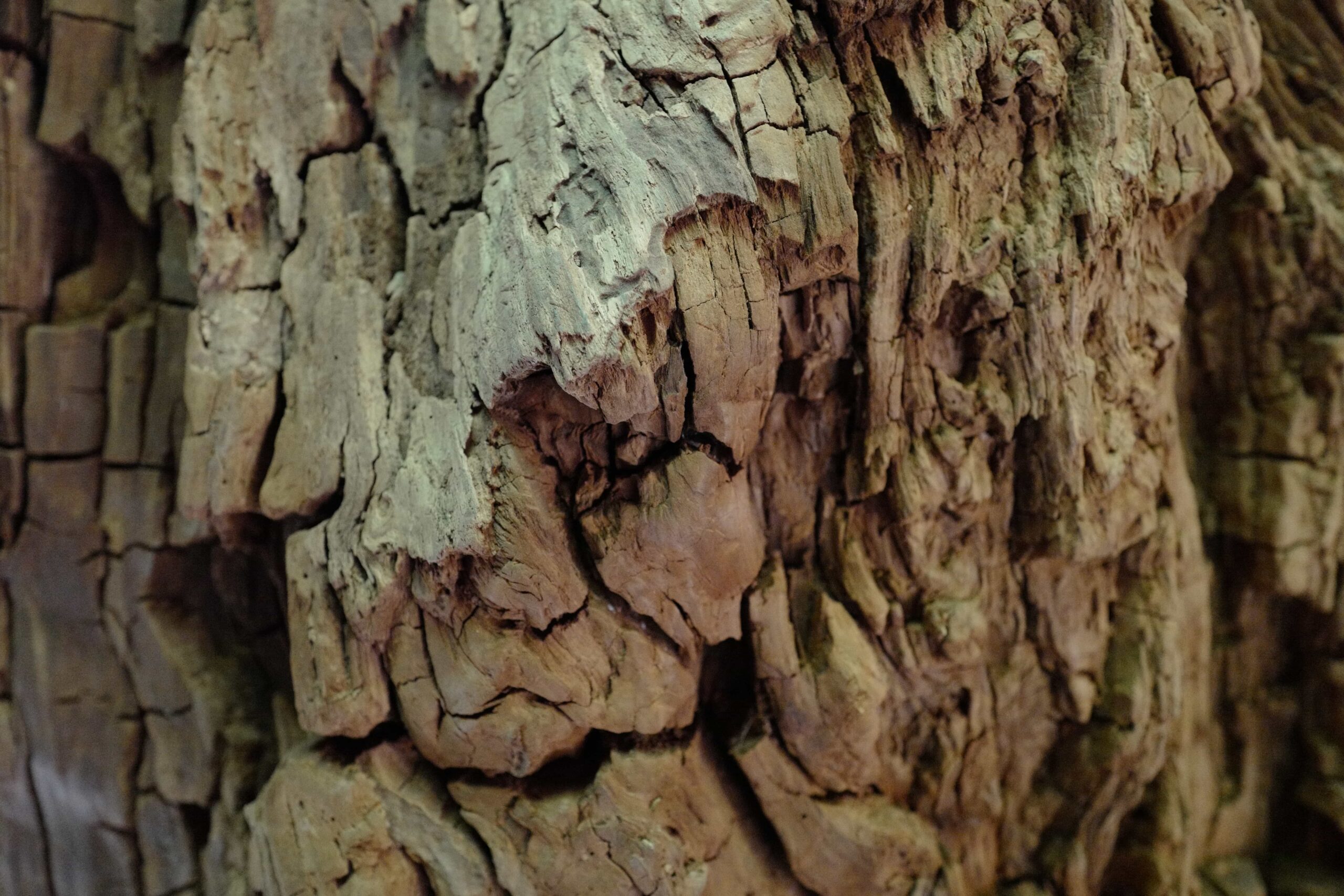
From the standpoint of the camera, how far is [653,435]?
2008mm

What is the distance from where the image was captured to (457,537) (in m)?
1.99

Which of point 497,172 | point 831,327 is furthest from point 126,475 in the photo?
point 831,327

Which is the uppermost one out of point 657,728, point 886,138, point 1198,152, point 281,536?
point 1198,152

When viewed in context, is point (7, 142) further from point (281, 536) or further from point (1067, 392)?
point (1067, 392)

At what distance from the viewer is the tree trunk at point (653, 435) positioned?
1990mm

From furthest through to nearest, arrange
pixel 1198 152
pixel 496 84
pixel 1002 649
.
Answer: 1. pixel 1002 649
2. pixel 1198 152
3. pixel 496 84

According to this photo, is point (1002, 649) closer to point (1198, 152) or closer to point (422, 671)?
point (1198, 152)

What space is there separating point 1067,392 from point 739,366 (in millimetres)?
985

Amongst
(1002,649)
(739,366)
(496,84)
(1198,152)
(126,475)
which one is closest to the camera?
(739,366)

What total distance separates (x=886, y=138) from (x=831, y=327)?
18.8 inches

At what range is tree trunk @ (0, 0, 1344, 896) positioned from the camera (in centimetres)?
199

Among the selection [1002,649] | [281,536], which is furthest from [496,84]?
[1002,649]

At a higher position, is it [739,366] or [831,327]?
[831,327]

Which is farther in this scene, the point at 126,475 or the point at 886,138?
the point at 126,475
